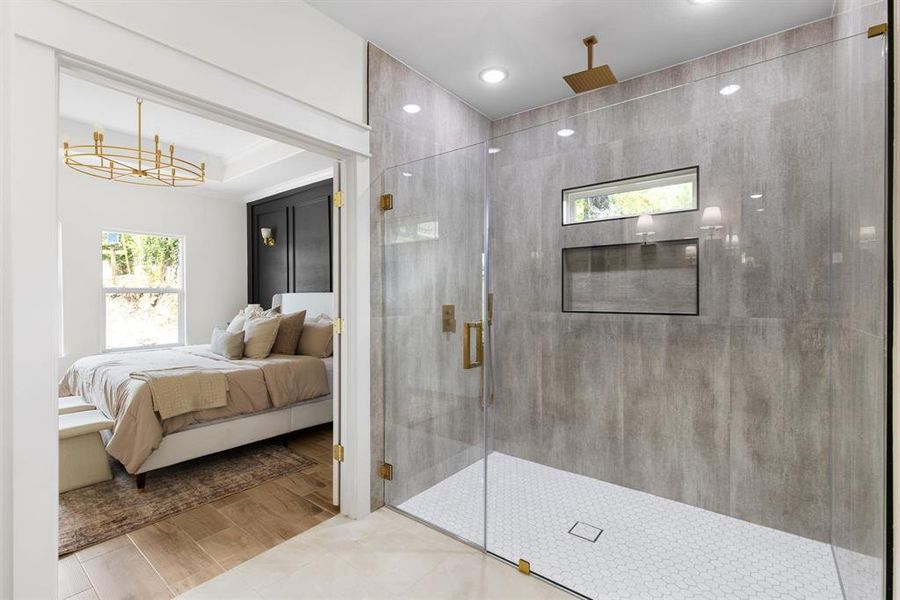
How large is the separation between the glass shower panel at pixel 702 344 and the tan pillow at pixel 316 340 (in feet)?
6.49

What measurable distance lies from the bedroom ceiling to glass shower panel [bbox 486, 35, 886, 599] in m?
3.02

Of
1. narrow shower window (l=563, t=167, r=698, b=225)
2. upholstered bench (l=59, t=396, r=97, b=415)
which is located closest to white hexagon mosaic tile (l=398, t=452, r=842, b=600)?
narrow shower window (l=563, t=167, r=698, b=225)

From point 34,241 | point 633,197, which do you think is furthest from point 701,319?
point 34,241

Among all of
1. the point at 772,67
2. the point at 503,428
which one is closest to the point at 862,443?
the point at 772,67

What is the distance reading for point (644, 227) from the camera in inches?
89.7

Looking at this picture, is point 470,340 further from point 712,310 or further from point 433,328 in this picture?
point 712,310

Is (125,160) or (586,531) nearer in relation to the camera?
Result: (586,531)

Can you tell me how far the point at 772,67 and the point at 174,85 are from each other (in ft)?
7.90

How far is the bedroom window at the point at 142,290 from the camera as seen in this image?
204 inches

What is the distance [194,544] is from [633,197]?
289 centimetres

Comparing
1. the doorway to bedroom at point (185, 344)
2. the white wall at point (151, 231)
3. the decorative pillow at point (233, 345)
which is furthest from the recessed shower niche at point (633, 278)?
the white wall at point (151, 231)

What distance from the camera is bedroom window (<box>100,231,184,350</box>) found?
5172mm

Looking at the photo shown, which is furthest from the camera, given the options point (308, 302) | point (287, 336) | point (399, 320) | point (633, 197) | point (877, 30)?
point (308, 302)

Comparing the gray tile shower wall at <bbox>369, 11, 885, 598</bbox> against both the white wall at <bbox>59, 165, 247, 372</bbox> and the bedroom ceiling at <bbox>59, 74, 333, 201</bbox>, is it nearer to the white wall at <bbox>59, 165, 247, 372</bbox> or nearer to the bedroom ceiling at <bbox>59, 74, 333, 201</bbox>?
the bedroom ceiling at <bbox>59, 74, 333, 201</bbox>
